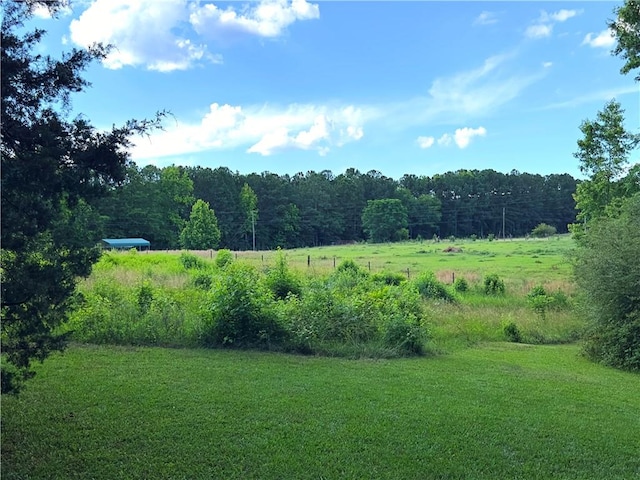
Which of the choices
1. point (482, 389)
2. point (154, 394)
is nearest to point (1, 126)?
point (154, 394)

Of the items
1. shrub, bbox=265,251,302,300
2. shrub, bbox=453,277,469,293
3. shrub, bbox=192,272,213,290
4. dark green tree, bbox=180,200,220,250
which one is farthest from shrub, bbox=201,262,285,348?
dark green tree, bbox=180,200,220,250

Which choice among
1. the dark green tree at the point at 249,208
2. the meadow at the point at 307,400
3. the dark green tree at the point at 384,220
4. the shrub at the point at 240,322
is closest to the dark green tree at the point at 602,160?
the meadow at the point at 307,400

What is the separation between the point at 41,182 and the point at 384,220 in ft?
290

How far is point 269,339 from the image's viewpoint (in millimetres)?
10359

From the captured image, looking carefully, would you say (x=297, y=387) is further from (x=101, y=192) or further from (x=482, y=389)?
A: (x=101, y=192)

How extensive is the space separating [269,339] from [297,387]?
3.32 metres

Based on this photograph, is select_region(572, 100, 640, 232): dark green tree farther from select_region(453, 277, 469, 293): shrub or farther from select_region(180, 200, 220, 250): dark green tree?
select_region(180, 200, 220, 250): dark green tree

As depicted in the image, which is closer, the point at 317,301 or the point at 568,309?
the point at 317,301

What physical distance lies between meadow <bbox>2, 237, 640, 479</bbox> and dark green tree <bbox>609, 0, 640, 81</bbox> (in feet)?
28.0

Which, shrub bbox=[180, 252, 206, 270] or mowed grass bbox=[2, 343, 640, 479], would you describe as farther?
shrub bbox=[180, 252, 206, 270]

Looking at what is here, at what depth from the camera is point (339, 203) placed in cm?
9562

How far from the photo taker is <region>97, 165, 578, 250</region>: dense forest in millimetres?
72688

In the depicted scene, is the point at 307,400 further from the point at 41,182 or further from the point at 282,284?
the point at 282,284

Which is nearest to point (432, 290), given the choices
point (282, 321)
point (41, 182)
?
point (282, 321)
